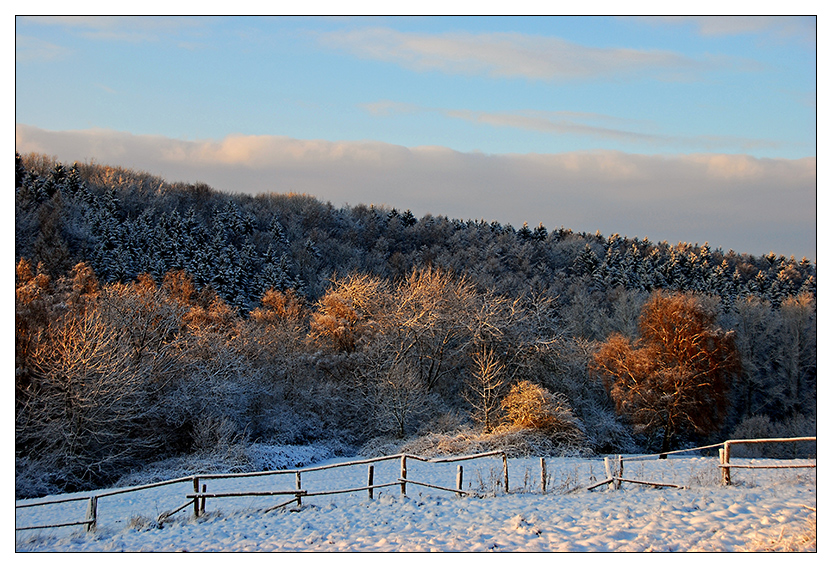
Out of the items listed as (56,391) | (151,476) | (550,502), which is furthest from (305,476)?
(550,502)

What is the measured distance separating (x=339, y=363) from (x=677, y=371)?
19.2m

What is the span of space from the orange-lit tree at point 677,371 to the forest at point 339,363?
0.10 m

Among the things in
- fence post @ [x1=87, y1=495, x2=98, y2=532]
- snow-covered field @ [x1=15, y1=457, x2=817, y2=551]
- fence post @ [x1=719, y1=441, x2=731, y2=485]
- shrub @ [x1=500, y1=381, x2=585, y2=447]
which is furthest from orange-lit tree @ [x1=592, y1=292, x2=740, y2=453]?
fence post @ [x1=87, y1=495, x2=98, y2=532]

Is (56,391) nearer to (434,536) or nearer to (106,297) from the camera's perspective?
(106,297)

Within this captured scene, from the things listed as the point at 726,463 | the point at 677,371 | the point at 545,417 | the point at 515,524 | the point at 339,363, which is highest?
the point at 726,463

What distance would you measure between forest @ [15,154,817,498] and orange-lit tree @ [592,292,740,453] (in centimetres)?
10

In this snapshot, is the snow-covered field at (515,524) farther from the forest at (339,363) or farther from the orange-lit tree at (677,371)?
the orange-lit tree at (677,371)

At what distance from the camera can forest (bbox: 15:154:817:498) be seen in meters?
23.5

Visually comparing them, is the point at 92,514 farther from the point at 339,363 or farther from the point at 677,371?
the point at 677,371

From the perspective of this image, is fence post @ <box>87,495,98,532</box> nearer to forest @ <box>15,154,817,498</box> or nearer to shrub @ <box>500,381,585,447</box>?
forest @ <box>15,154,817,498</box>

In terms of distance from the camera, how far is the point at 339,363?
35.0 meters

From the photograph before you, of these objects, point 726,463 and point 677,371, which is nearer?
point 726,463

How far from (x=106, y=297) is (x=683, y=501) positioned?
30047mm

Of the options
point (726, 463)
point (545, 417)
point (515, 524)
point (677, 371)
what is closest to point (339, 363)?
point (545, 417)
